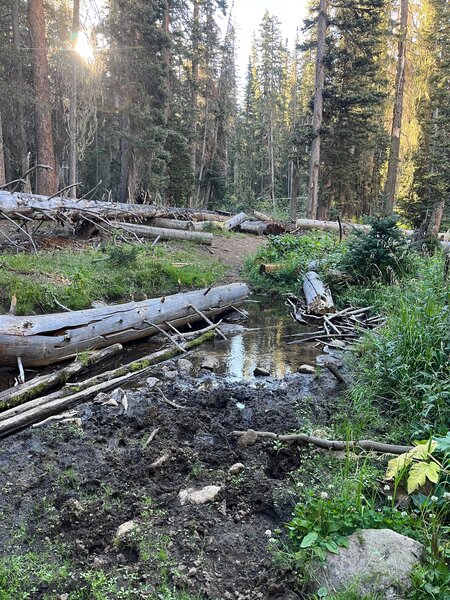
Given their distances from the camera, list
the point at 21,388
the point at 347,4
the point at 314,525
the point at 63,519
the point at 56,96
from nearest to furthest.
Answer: the point at 314,525, the point at 63,519, the point at 21,388, the point at 347,4, the point at 56,96

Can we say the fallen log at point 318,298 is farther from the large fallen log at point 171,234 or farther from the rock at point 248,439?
the large fallen log at point 171,234

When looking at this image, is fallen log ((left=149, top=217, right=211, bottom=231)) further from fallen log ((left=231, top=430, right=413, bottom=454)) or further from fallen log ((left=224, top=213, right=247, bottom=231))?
fallen log ((left=231, top=430, right=413, bottom=454))

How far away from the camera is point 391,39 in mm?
19797

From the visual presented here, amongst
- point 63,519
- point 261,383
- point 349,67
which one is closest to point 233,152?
point 349,67

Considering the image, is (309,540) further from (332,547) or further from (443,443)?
(443,443)

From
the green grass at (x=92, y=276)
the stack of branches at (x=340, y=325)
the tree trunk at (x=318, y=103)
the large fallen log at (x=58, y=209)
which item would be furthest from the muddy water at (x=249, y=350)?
the tree trunk at (x=318, y=103)

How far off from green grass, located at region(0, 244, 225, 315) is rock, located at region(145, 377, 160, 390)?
2725 millimetres

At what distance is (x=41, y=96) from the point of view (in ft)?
48.3

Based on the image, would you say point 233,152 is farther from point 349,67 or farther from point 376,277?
point 376,277

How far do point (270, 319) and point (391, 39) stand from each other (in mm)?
17807

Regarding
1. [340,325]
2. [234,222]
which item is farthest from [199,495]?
[234,222]

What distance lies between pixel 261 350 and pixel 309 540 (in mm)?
5018

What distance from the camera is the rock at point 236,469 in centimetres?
351

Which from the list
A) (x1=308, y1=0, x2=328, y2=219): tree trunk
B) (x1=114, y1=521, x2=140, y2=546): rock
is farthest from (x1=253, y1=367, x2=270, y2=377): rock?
(x1=308, y1=0, x2=328, y2=219): tree trunk
